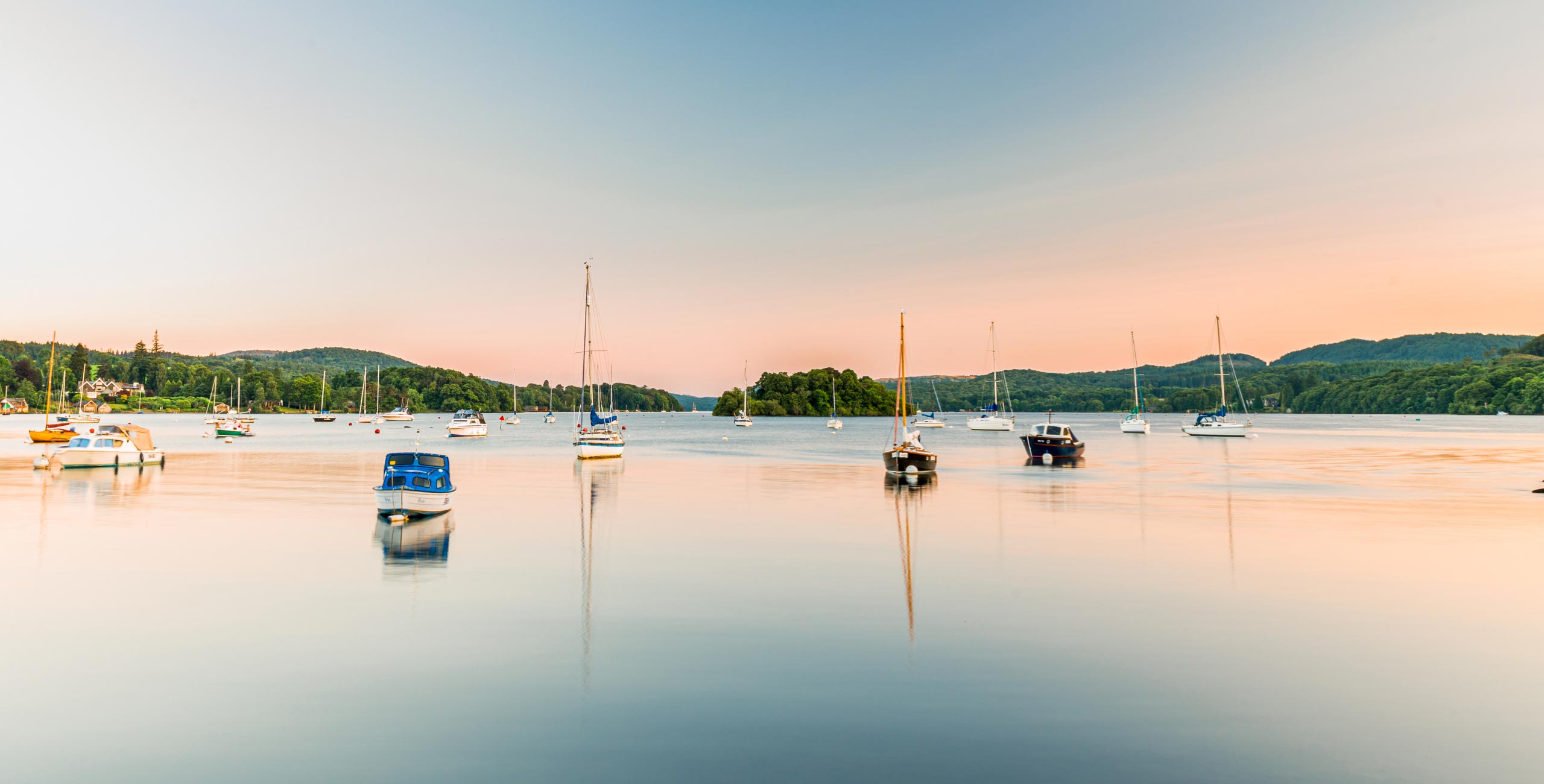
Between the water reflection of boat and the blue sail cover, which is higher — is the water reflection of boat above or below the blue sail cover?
below

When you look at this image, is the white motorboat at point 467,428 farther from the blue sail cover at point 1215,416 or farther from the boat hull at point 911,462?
the blue sail cover at point 1215,416

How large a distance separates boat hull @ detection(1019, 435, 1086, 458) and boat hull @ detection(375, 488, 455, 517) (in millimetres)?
48430

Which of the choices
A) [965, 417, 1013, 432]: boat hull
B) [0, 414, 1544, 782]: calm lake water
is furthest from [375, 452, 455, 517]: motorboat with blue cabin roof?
[965, 417, 1013, 432]: boat hull

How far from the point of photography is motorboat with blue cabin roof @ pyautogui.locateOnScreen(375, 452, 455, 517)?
28.7m

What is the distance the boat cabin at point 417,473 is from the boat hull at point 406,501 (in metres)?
0.13

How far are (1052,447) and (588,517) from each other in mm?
44504

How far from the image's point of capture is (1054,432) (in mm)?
66125

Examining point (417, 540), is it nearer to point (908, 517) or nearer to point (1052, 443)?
point (908, 517)

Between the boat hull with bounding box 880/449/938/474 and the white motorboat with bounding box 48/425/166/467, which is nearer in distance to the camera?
the boat hull with bounding box 880/449/938/474

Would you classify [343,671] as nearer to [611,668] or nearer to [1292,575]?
[611,668]

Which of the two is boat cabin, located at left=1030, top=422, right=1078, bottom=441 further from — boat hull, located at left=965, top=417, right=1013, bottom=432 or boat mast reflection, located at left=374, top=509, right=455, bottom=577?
boat hull, located at left=965, top=417, right=1013, bottom=432

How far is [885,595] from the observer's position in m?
17.8

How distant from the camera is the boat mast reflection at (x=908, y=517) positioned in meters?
16.4

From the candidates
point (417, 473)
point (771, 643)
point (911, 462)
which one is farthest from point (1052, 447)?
point (771, 643)
